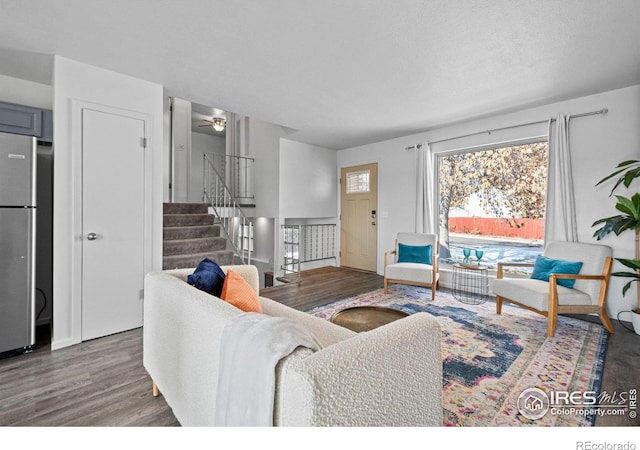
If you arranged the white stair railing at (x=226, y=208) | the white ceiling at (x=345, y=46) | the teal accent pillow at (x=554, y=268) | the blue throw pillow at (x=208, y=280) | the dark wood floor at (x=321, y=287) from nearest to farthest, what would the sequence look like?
1. the blue throw pillow at (x=208, y=280)
2. the white ceiling at (x=345, y=46)
3. the teal accent pillow at (x=554, y=268)
4. the dark wood floor at (x=321, y=287)
5. the white stair railing at (x=226, y=208)

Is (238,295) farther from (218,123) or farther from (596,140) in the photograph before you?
(218,123)

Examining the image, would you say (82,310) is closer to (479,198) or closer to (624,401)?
(624,401)

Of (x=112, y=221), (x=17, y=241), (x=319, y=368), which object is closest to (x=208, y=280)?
(x=319, y=368)

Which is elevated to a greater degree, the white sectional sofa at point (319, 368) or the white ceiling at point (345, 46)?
the white ceiling at point (345, 46)

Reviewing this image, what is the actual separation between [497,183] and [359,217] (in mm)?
2452

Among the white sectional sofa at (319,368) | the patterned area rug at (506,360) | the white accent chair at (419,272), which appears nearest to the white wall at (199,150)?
the white accent chair at (419,272)

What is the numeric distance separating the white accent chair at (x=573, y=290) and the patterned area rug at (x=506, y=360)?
0.22 metres

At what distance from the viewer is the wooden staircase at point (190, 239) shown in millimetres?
3730

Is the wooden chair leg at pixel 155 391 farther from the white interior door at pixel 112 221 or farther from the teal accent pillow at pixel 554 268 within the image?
the teal accent pillow at pixel 554 268

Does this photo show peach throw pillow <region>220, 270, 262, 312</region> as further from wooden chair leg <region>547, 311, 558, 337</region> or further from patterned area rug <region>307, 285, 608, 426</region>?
wooden chair leg <region>547, 311, 558, 337</region>

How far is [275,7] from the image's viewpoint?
1.85 m

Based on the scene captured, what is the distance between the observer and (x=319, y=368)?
0.72 metres
